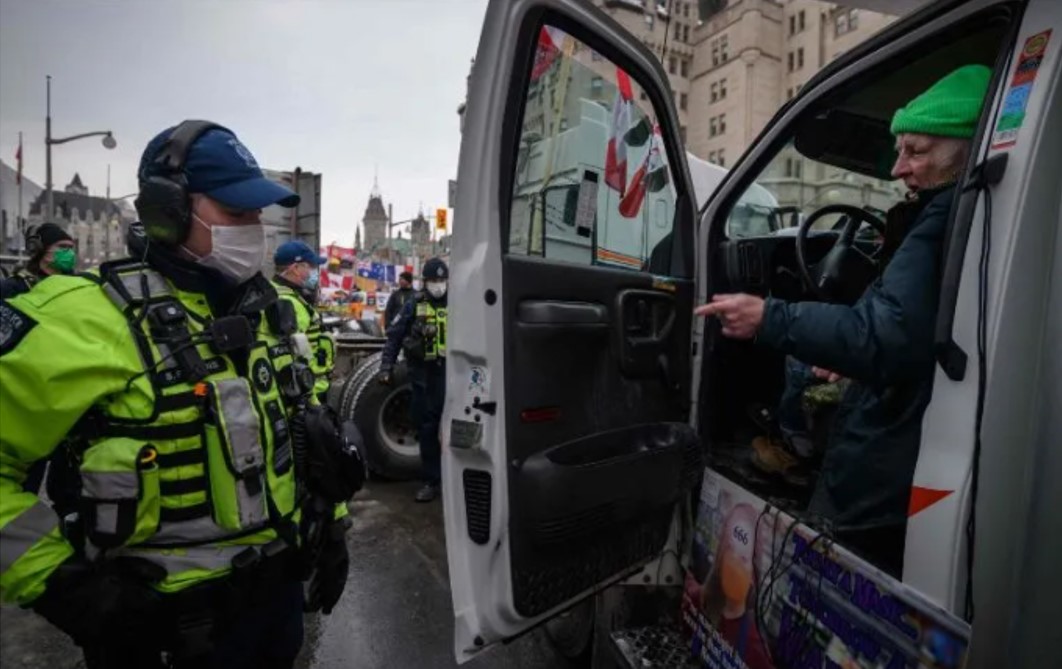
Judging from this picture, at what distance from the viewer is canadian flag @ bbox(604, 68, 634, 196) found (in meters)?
2.09

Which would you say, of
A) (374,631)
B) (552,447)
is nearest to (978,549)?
(552,447)

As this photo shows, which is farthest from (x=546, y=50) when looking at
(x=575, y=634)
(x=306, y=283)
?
(x=306, y=283)

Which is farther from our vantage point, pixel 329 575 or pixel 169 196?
pixel 329 575

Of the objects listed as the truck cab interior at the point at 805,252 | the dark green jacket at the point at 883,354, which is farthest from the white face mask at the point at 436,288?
the dark green jacket at the point at 883,354

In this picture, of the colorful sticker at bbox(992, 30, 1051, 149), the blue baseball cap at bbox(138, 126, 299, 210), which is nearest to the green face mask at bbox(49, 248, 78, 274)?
the blue baseball cap at bbox(138, 126, 299, 210)

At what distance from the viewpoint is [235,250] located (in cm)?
174

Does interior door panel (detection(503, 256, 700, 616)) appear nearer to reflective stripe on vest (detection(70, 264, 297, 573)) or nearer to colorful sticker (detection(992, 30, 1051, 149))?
reflective stripe on vest (detection(70, 264, 297, 573))

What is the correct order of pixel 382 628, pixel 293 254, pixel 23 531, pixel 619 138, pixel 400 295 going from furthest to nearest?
pixel 400 295 → pixel 293 254 → pixel 382 628 → pixel 619 138 → pixel 23 531

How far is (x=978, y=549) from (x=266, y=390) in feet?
5.86

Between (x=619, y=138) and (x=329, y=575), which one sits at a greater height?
(x=619, y=138)

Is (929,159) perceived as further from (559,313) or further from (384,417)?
(384,417)

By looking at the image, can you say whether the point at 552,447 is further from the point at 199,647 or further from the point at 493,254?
the point at 199,647

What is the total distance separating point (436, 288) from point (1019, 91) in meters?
Answer: 4.85

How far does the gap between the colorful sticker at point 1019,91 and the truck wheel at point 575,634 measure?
214 cm
